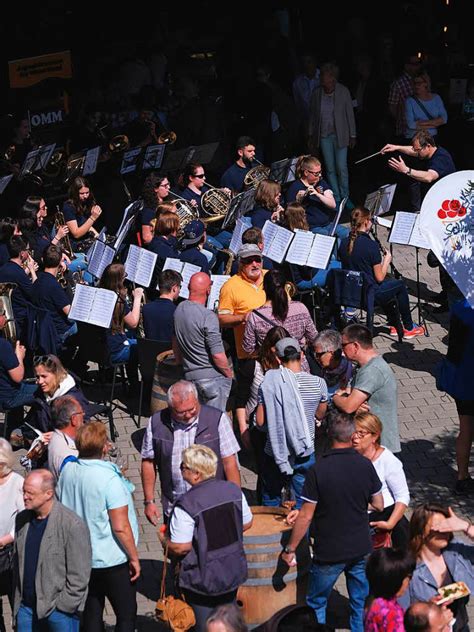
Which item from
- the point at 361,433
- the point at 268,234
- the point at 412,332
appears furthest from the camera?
the point at 412,332

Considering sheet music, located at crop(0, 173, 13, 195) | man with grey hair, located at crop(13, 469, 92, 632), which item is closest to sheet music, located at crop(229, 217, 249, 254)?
sheet music, located at crop(0, 173, 13, 195)

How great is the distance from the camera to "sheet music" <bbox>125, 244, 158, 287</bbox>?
11328 mm

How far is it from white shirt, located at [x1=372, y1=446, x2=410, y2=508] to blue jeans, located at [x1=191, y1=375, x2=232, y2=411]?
220 cm

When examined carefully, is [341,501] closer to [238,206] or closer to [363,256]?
[363,256]

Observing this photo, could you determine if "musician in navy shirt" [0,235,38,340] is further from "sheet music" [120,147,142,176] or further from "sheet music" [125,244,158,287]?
"sheet music" [120,147,142,176]

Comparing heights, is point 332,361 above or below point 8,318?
above

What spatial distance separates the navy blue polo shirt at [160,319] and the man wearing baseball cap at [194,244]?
117 cm

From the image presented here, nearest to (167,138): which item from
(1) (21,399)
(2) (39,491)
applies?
(1) (21,399)

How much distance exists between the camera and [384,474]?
7562 millimetres

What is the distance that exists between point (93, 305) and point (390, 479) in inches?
148

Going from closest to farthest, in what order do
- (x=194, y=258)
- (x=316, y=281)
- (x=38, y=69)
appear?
1. (x=194, y=258)
2. (x=316, y=281)
3. (x=38, y=69)

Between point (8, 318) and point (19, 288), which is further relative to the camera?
point (19, 288)

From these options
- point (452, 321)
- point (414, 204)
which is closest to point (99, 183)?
point (414, 204)

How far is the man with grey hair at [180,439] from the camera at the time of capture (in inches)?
296
